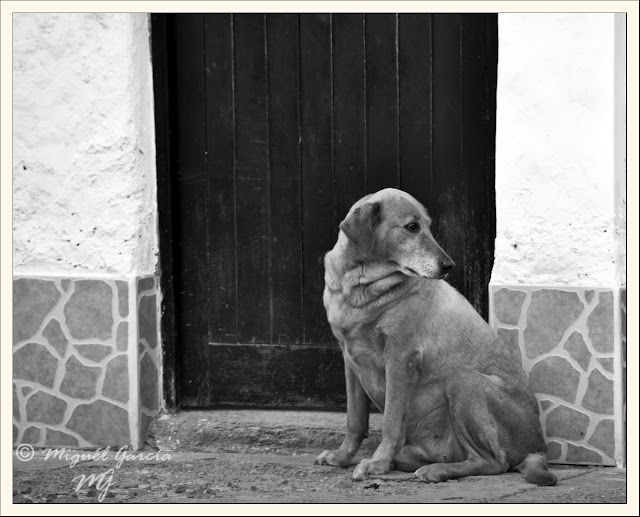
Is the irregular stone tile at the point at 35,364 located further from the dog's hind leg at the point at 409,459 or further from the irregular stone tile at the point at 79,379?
the dog's hind leg at the point at 409,459

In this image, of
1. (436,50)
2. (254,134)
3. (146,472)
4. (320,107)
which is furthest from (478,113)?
(146,472)

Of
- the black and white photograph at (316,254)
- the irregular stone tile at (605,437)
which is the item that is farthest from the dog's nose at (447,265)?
the irregular stone tile at (605,437)

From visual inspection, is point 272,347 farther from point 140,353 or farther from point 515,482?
point 515,482

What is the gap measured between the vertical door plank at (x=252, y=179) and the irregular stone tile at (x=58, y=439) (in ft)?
3.69

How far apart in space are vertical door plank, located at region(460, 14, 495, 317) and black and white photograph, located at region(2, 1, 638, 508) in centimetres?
1

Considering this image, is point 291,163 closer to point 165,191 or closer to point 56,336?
point 165,191

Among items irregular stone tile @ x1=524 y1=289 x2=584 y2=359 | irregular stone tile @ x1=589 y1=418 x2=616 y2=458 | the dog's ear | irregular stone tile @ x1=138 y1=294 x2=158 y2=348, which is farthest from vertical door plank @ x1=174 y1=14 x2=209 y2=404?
Answer: irregular stone tile @ x1=589 y1=418 x2=616 y2=458

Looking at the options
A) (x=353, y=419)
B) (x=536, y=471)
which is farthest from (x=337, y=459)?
(x=536, y=471)

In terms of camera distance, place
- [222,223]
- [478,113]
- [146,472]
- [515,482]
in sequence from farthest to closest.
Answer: [222,223], [478,113], [146,472], [515,482]

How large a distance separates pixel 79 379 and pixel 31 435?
45 cm

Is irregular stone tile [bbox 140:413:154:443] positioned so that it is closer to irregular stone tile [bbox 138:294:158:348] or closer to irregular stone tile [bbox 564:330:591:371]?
irregular stone tile [bbox 138:294:158:348]

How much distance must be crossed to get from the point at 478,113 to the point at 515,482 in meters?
1.98

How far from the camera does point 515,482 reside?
4.30m

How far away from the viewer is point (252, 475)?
4641mm
